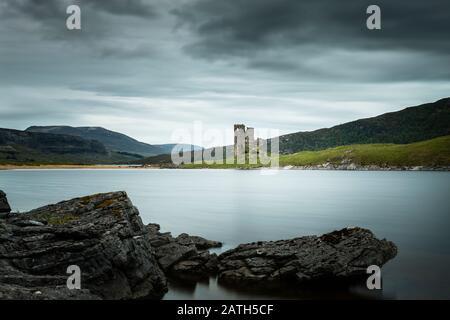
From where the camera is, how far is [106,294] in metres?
22.2

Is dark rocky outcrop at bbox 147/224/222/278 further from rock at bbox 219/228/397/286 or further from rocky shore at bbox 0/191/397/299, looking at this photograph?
rock at bbox 219/228/397/286

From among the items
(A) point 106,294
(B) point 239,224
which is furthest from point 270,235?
(A) point 106,294

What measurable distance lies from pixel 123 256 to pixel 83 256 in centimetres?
249

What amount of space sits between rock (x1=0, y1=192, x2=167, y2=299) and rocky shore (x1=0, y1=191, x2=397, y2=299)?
5 cm

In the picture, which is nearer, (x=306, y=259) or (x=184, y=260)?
(x=306, y=259)

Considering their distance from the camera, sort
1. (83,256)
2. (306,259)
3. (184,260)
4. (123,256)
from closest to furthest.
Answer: (83,256)
(123,256)
(306,259)
(184,260)

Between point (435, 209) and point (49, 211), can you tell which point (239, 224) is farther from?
point (435, 209)

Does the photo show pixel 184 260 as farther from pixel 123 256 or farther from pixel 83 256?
pixel 83 256

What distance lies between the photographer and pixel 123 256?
2380 centimetres

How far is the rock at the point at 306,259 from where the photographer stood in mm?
28641

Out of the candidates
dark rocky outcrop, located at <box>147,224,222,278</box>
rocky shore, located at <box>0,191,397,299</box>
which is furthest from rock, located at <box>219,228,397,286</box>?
dark rocky outcrop, located at <box>147,224,222,278</box>

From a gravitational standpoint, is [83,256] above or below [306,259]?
above

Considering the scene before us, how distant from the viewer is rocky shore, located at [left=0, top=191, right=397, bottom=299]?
2071 centimetres

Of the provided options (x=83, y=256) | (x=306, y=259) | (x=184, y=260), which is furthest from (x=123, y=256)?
(x=306, y=259)
